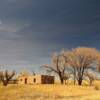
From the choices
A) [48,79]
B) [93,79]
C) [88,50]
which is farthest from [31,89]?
[93,79]

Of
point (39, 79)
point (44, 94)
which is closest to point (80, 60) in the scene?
point (39, 79)

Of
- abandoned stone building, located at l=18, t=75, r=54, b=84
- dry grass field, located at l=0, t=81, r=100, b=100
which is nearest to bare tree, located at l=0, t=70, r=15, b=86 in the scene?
abandoned stone building, located at l=18, t=75, r=54, b=84

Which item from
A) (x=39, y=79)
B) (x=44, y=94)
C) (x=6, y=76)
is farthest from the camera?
(x=39, y=79)

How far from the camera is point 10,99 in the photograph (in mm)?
35375

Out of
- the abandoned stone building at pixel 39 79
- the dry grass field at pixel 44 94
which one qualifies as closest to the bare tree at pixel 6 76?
the abandoned stone building at pixel 39 79

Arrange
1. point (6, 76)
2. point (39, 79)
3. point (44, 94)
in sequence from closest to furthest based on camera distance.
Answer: point (44, 94) < point (6, 76) < point (39, 79)

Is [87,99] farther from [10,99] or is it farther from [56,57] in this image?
[56,57]

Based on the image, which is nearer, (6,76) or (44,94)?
(44,94)

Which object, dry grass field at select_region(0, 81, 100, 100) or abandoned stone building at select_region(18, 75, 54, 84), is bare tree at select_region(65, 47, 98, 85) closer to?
abandoned stone building at select_region(18, 75, 54, 84)

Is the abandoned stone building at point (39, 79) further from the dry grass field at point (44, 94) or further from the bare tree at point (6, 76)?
the dry grass field at point (44, 94)

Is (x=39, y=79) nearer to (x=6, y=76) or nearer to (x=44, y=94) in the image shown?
(x=6, y=76)

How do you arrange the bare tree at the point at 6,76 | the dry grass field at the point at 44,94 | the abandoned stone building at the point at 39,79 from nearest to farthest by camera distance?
the dry grass field at the point at 44,94
the bare tree at the point at 6,76
the abandoned stone building at the point at 39,79

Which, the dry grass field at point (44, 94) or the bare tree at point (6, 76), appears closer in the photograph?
the dry grass field at point (44, 94)

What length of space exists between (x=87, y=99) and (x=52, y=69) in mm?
39958
